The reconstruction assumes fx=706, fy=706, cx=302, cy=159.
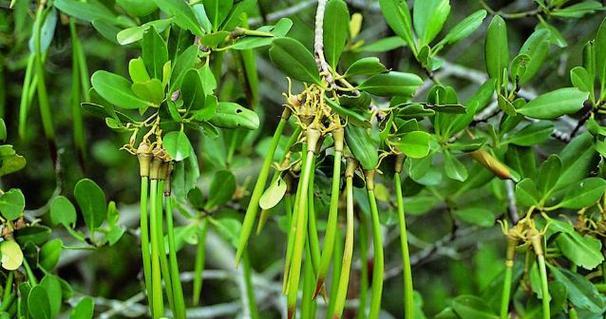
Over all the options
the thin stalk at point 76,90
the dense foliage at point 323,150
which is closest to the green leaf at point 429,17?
the dense foliage at point 323,150

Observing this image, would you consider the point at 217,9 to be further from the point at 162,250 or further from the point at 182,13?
the point at 162,250

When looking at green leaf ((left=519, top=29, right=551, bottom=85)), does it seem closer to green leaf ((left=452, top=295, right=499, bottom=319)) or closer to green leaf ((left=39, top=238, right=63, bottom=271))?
green leaf ((left=452, top=295, right=499, bottom=319))

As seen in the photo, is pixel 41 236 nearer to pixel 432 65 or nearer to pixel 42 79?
pixel 42 79

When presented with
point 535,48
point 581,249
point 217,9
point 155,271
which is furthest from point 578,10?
point 155,271

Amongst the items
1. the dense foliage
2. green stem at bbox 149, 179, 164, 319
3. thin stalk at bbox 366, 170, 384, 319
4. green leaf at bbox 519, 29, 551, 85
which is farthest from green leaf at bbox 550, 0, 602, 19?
green stem at bbox 149, 179, 164, 319

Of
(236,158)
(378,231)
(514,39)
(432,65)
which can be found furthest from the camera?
(514,39)

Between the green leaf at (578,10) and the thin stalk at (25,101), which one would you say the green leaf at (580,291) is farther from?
the thin stalk at (25,101)

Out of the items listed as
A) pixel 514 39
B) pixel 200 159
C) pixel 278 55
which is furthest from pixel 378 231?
pixel 514 39
